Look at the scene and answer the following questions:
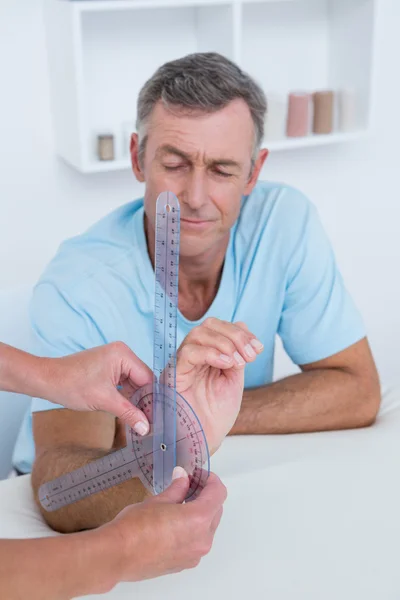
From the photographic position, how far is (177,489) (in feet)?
3.30

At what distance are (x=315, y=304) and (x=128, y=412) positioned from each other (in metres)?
0.79

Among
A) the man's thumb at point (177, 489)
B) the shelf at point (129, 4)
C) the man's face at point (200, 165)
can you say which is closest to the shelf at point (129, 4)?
the shelf at point (129, 4)

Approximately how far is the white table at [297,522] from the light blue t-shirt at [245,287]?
0.94 ft

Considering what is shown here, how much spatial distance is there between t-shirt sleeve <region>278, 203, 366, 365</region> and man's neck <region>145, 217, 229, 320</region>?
164mm

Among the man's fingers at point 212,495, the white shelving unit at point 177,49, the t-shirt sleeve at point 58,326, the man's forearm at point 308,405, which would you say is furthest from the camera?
the white shelving unit at point 177,49

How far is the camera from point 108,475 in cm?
121

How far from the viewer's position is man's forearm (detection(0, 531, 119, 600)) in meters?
0.84

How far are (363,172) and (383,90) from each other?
337 millimetres

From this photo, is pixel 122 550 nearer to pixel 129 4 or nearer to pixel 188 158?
pixel 188 158

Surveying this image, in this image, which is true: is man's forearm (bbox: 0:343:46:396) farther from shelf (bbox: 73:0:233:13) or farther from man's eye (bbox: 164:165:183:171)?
shelf (bbox: 73:0:233:13)

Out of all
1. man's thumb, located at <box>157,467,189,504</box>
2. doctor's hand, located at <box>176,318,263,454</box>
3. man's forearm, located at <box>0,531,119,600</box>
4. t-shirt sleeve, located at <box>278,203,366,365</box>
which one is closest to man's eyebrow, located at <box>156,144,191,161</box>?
t-shirt sleeve, located at <box>278,203,366,365</box>

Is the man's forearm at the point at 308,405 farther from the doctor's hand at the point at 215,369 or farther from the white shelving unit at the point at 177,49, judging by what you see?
the white shelving unit at the point at 177,49

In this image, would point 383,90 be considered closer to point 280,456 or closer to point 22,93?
point 22,93

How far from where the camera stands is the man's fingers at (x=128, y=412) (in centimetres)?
112
